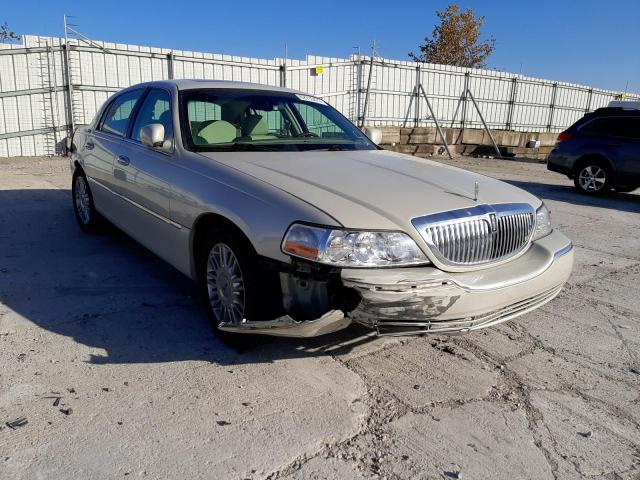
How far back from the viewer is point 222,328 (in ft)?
9.81

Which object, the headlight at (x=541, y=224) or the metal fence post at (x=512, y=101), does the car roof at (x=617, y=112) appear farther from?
the metal fence post at (x=512, y=101)

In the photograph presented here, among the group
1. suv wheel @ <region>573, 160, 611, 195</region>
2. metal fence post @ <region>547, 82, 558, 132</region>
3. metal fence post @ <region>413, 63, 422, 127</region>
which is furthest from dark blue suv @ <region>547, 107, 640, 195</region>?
metal fence post @ <region>547, 82, 558, 132</region>

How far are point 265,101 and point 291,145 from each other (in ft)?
2.19

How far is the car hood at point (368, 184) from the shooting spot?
110 inches

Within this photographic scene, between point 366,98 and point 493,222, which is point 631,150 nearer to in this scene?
point 366,98

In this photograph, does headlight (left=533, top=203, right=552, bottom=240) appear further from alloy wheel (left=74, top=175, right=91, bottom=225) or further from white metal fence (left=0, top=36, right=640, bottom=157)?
white metal fence (left=0, top=36, right=640, bottom=157)

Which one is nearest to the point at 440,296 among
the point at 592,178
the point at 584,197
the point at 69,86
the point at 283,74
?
the point at 584,197

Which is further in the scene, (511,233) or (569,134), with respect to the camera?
(569,134)

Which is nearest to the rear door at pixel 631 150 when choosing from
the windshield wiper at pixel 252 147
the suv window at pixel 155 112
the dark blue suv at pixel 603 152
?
the dark blue suv at pixel 603 152

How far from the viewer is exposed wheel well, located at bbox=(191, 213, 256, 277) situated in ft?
9.98

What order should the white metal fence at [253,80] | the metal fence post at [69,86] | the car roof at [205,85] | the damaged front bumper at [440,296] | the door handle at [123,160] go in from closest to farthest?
the damaged front bumper at [440,296] < the car roof at [205,85] < the door handle at [123,160] < the white metal fence at [253,80] < the metal fence post at [69,86]

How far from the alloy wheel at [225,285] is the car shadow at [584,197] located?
7.85 metres

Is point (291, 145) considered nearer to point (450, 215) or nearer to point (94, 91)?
point (450, 215)

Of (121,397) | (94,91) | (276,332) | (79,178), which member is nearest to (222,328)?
(276,332)
